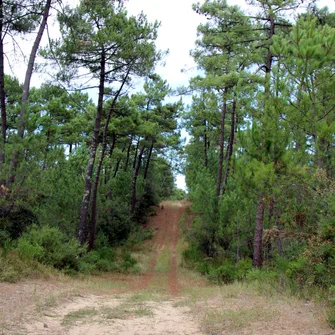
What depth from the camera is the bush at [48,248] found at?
1186cm

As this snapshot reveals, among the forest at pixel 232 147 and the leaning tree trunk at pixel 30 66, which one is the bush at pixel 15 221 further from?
the leaning tree trunk at pixel 30 66

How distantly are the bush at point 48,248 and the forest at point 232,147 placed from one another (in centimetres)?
4

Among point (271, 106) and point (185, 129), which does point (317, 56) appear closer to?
point (271, 106)

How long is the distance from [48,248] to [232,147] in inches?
343

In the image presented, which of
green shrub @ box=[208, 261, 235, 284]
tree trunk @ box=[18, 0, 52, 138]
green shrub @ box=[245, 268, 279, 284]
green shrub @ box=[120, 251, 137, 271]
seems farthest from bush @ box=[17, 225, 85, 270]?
→ green shrub @ box=[245, 268, 279, 284]

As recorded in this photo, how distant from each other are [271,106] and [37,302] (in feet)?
21.9

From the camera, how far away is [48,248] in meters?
13.0

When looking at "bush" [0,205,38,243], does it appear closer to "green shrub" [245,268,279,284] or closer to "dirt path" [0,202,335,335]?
"dirt path" [0,202,335,335]

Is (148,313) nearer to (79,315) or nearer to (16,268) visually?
(79,315)

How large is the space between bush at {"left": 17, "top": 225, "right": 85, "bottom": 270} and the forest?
0.13 ft

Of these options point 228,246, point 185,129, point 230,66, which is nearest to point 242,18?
point 230,66

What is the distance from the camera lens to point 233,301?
27.1 ft

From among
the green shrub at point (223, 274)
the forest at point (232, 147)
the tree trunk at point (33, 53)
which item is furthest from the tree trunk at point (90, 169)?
the green shrub at point (223, 274)

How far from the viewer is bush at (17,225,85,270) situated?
1186cm
